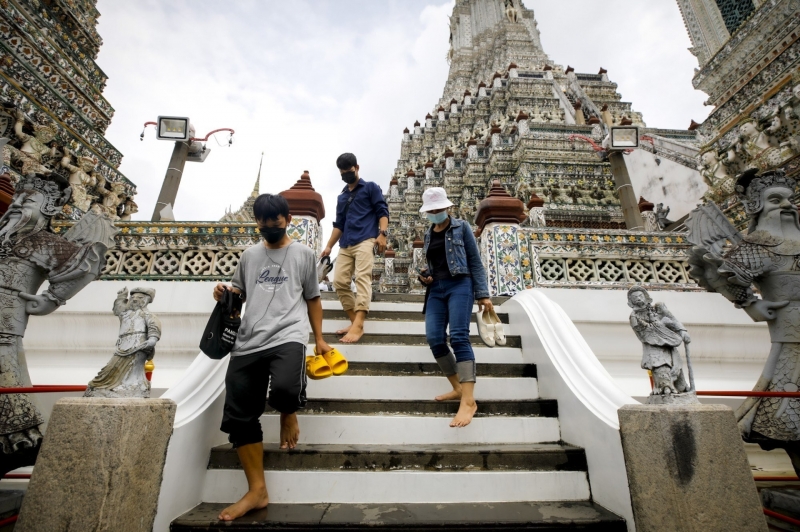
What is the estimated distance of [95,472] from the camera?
5.41 feet

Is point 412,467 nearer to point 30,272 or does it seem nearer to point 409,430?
point 409,430

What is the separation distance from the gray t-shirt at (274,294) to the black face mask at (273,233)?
74mm

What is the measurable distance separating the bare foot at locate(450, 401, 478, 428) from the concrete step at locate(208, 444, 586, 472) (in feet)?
0.74

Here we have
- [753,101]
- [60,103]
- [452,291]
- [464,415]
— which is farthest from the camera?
[753,101]

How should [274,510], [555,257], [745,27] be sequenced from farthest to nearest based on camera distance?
1. [745,27]
2. [555,257]
3. [274,510]

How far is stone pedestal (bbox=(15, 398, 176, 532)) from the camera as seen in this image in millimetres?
1605

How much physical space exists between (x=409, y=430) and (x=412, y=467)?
32cm

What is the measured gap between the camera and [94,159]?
18.8 ft

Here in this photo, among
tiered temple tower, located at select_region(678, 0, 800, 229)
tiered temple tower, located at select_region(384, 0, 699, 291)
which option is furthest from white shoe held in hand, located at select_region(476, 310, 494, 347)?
tiered temple tower, located at select_region(384, 0, 699, 291)

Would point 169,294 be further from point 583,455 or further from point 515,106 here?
point 515,106

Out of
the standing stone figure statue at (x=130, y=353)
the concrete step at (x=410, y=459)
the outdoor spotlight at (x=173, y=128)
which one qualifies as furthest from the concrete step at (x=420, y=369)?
the outdoor spotlight at (x=173, y=128)

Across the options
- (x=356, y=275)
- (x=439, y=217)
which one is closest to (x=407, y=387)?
(x=356, y=275)

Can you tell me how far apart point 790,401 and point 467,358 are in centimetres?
226

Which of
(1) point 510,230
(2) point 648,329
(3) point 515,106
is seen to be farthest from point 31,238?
(3) point 515,106
